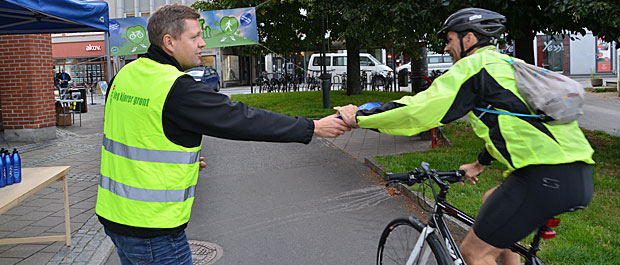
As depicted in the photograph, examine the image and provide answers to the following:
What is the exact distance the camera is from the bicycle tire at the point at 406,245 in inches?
117

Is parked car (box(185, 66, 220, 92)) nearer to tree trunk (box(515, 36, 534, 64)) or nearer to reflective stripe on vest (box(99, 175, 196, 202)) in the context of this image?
tree trunk (box(515, 36, 534, 64))

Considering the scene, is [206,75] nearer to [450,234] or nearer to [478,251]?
[450,234]

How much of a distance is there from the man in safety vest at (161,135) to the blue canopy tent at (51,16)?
175 inches

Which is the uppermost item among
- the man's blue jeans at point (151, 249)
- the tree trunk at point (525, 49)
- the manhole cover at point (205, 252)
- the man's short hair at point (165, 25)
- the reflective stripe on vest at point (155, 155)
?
the tree trunk at point (525, 49)

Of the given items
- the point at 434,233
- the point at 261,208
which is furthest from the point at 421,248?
the point at 261,208

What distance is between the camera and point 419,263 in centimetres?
321

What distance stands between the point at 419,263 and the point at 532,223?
2.87 ft

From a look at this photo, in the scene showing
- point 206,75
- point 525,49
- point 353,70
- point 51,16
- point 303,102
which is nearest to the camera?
point 51,16

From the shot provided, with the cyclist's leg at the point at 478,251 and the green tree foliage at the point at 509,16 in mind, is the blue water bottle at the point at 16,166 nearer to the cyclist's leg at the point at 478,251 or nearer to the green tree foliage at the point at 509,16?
the cyclist's leg at the point at 478,251

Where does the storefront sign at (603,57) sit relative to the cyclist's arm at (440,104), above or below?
above

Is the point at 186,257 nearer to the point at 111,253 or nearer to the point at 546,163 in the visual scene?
the point at 546,163

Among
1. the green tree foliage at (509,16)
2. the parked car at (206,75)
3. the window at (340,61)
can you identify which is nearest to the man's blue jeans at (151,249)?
the green tree foliage at (509,16)

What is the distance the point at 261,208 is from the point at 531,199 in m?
4.57

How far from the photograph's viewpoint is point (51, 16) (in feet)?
22.2
